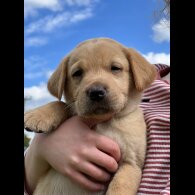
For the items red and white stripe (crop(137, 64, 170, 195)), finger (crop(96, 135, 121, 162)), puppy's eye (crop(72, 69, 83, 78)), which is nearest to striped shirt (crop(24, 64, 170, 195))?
red and white stripe (crop(137, 64, 170, 195))

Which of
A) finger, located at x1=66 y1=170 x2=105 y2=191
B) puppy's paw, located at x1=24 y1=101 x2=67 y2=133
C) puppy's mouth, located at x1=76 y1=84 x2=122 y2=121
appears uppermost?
puppy's mouth, located at x1=76 y1=84 x2=122 y2=121

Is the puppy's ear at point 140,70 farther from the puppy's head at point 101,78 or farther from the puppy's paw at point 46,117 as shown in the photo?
the puppy's paw at point 46,117

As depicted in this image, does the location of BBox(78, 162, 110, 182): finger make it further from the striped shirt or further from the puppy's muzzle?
the puppy's muzzle

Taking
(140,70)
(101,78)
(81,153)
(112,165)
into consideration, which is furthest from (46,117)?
(140,70)

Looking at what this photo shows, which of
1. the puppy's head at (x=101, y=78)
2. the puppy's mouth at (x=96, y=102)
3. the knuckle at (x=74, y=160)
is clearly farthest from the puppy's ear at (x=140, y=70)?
the knuckle at (x=74, y=160)
